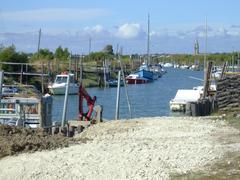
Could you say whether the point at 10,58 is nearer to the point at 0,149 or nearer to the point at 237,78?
the point at 237,78

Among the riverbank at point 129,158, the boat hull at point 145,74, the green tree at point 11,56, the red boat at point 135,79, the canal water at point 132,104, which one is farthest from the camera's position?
the boat hull at point 145,74

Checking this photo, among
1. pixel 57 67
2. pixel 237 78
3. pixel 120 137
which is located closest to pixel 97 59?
pixel 57 67

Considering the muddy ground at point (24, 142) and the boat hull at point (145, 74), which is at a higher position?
the boat hull at point (145, 74)

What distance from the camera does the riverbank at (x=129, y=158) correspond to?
1298 cm

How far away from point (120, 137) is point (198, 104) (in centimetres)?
1439

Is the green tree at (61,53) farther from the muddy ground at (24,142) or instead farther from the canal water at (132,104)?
the muddy ground at (24,142)

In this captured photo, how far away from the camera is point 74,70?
273 ft

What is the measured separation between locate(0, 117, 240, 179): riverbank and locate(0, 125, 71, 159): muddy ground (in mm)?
387

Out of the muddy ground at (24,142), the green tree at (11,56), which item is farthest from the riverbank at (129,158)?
the green tree at (11,56)

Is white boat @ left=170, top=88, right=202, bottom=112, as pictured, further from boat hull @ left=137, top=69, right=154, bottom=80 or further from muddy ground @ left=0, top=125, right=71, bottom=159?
boat hull @ left=137, top=69, right=154, bottom=80

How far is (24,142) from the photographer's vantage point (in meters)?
15.7

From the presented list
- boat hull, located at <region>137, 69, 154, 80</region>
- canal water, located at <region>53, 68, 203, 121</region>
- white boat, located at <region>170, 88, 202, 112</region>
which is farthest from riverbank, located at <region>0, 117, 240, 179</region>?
boat hull, located at <region>137, 69, 154, 80</region>

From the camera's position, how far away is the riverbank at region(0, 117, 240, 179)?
1298 cm

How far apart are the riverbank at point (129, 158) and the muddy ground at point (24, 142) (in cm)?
39
